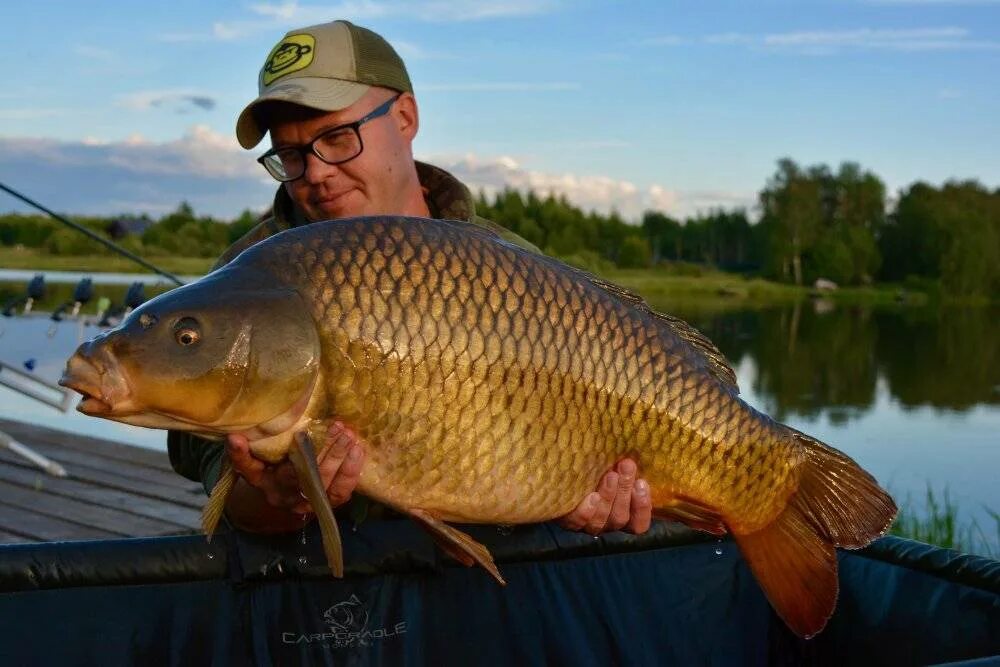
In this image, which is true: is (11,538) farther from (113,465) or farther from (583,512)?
(583,512)

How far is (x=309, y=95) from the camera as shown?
1.82 m

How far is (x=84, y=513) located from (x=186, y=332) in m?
2.41

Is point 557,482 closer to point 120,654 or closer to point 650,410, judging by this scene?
point 650,410

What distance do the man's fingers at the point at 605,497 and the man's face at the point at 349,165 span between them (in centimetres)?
79

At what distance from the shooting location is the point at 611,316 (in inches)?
55.5

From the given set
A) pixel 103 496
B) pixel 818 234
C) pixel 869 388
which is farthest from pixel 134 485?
pixel 818 234

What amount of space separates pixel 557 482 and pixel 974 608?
34.2 inches

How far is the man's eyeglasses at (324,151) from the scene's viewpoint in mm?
1894

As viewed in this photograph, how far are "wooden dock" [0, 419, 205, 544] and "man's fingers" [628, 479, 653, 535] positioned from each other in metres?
1.88

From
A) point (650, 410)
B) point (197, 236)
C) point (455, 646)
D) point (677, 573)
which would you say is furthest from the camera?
point (197, 236)

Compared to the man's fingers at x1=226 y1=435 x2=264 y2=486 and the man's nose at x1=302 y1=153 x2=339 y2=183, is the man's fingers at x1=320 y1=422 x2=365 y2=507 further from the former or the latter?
the man's nose at x1=302 y1=153 x2=339 y2=183

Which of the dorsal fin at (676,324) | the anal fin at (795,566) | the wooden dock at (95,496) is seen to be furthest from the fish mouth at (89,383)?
the wooden dock at (95,496)

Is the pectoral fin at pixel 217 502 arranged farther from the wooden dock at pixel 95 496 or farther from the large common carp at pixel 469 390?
the wooden dock at pixel 95 496

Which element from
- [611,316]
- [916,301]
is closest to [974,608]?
[611,316]
